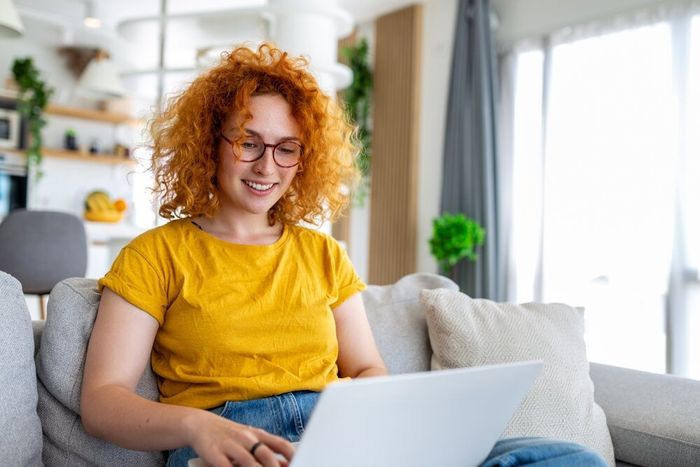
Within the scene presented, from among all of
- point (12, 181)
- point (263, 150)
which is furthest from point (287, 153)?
point (12, 181)

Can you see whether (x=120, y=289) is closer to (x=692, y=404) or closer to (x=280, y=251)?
(x=280, y=251)

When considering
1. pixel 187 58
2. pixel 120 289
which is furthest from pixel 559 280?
pixel 187 58

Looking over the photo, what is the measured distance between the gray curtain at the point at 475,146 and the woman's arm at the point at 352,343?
329 centimetres

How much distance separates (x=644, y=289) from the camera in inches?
153

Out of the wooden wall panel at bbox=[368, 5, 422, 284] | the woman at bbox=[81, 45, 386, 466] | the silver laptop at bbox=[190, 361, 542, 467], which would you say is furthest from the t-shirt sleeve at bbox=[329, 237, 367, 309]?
the wooden wall panel at bbox=[368, 5, 422, 284]

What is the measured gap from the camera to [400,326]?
1.72 meters

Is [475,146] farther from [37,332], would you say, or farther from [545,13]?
[37,332]

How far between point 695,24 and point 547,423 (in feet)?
10.1

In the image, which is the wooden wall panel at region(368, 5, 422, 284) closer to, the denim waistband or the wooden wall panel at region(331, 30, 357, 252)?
the wooden wall panel at region(331, 30, 357, 252)

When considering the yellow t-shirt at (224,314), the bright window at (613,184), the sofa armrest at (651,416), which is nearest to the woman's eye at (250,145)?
the yellow t-shirt at (224,314)

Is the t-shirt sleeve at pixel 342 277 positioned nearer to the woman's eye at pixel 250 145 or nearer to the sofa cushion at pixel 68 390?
the woman's eye at pixel 250 145

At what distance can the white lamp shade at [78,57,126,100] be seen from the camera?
16.8 ft

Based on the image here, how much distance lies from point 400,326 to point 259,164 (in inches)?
24.6

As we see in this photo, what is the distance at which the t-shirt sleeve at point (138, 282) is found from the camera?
120 cm
